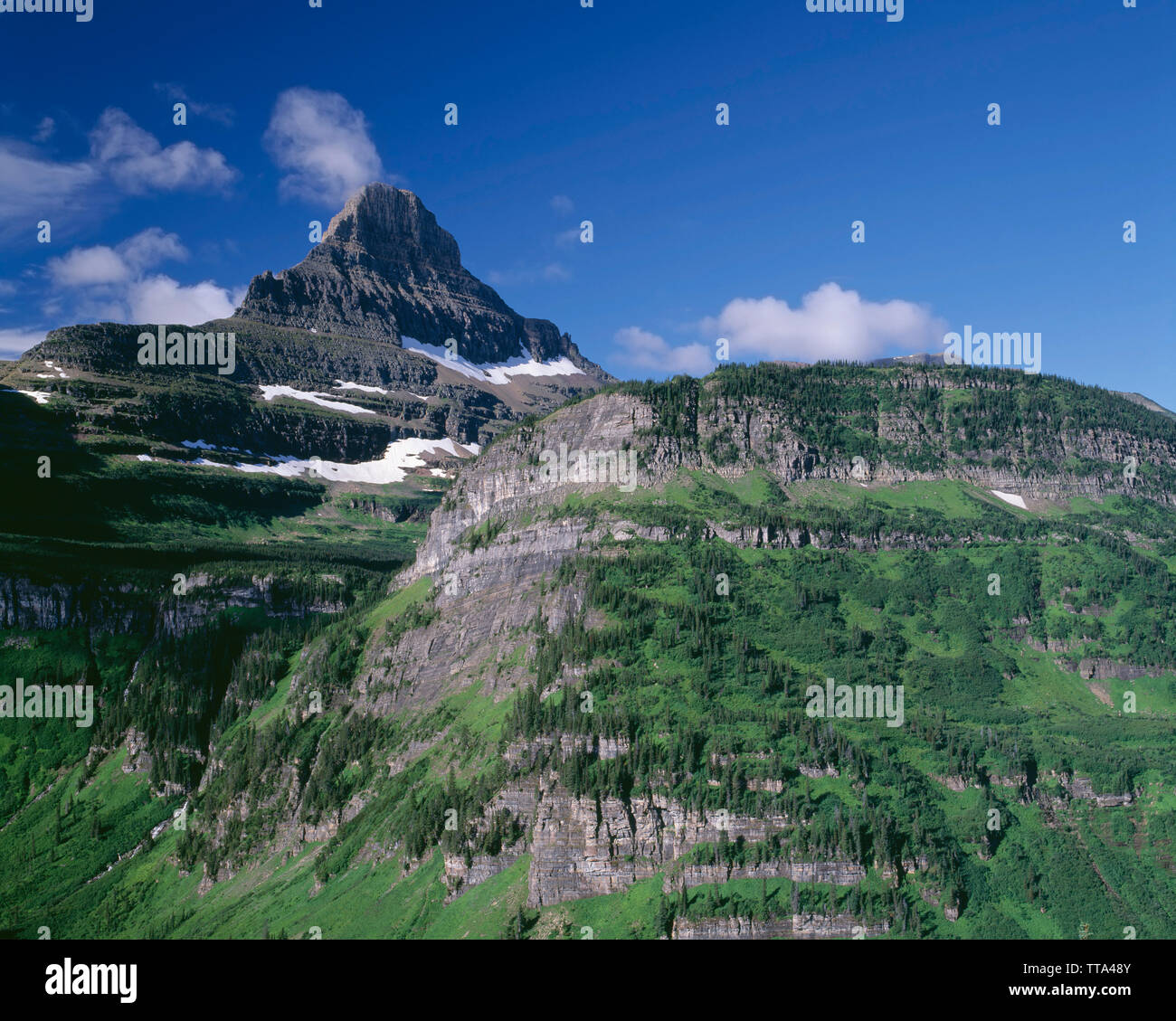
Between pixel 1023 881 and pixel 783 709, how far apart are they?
165ft

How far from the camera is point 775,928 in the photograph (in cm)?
15550

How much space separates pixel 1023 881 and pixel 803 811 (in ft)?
136

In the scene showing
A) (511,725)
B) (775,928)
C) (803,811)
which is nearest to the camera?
(775,928)

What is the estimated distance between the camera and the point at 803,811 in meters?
169
